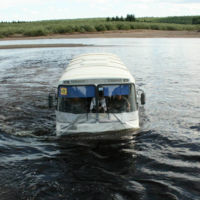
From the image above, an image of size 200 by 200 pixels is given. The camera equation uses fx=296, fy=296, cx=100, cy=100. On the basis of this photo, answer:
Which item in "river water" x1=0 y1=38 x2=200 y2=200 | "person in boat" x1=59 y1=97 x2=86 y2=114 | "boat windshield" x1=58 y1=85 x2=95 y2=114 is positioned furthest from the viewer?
"person in boat" x1=59 y1=97 x2=86 y2=114

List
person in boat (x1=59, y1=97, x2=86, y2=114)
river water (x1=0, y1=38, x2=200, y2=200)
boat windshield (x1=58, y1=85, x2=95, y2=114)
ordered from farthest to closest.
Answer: person in boat (x1=59, y1=97, x2=86, y2=114) < boat windshield (x1=58, y1=85, x2=95, y2=114) < river water (x1=0, y1=38, x2=200, y2=200)

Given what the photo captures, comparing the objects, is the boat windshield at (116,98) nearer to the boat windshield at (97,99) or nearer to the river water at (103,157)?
the boat windshield at (97,99)

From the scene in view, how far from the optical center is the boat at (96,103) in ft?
31.7

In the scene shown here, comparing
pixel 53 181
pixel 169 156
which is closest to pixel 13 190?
pixel 53 181

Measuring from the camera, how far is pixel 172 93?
19875mm

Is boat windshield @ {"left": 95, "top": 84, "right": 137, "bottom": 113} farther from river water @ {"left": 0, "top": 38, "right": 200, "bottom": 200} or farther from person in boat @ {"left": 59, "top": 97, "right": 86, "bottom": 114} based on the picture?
river water @ {"left": 0, "top": 38, "right": 200, "bottom": 200}

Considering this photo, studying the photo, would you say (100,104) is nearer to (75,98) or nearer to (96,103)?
(96,103)

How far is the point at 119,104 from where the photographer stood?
9953 millimetres

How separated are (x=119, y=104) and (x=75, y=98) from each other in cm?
149

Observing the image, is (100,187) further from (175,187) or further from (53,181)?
(175,187)

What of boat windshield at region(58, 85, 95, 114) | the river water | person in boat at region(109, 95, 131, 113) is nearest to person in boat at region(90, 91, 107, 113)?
boat windshield at region(58, 85, 95, 114)

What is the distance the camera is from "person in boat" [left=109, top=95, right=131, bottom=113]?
9.84 m

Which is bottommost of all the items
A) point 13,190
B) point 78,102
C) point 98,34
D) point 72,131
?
point 13,190

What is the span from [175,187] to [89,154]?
316cm
